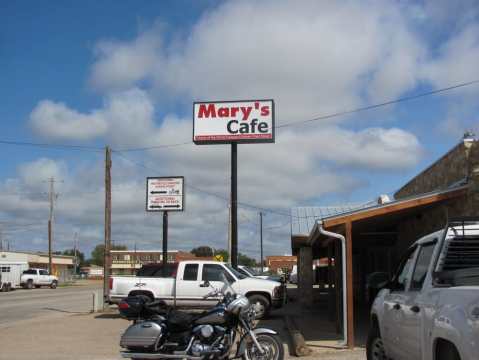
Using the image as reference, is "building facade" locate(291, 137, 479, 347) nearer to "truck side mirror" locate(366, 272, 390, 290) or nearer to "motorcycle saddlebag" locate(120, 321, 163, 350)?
"truck side mirror" locate(366, 272, 390, 290)

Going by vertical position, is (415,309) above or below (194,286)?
above

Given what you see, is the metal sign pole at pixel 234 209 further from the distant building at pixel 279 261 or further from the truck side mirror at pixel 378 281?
the distant building at pixel 279 261

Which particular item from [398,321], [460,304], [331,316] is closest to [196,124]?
[331,316]

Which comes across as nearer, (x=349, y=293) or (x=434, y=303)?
(x=434, y=303)

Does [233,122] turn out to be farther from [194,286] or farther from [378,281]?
[378,281]

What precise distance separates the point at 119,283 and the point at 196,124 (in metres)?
8.03

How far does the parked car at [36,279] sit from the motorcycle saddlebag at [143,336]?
51396 mm

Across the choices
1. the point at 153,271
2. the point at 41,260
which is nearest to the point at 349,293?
the point at 153,271

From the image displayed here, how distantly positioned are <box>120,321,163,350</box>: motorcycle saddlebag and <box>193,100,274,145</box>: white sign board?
16.8 meters

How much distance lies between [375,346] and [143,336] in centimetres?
343

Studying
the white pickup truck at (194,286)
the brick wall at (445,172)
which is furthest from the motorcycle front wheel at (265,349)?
the white pickup truck at (194,286)

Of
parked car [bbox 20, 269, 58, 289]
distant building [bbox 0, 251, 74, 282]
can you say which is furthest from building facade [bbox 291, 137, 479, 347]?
distant building [bbox 0, 251, 74, 282]

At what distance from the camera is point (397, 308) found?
7.00 m

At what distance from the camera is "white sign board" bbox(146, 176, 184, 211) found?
94.3 ft
